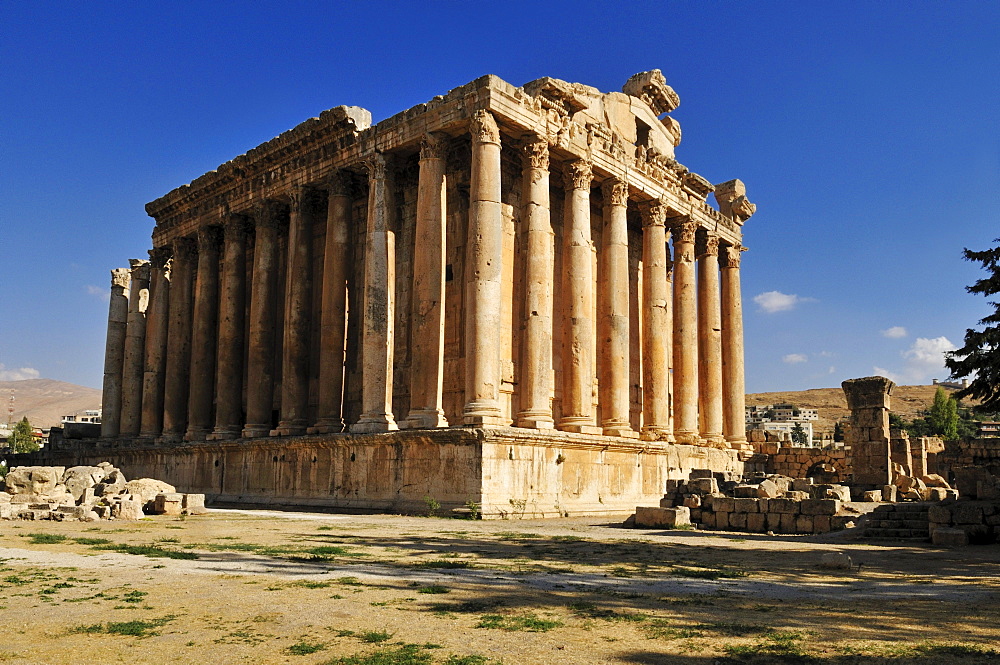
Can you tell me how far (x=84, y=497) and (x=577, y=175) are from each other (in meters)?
16.3

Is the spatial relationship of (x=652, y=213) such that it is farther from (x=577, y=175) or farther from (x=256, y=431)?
(x=256, y=431)

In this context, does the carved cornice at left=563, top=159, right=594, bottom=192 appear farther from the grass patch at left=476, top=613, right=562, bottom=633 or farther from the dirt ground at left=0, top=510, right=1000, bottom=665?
the grass patch at left=476, top=613, right=562, bottom=633

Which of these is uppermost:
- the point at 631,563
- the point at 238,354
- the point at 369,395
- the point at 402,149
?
the point at 402,149

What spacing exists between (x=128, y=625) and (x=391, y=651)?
2272mm

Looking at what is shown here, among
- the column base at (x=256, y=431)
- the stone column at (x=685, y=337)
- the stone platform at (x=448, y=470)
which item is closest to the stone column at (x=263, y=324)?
the column base at (x=256, y=431)

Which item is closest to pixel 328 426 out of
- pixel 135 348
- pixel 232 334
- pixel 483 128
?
pixel 232 334

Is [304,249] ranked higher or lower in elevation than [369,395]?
higher

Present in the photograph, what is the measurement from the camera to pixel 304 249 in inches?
1132

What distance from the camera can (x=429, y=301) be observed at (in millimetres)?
22859

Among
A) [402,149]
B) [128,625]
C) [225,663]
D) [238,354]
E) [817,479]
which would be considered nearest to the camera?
[225,663]

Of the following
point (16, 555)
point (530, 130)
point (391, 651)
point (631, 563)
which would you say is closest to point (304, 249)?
point (530, 130)

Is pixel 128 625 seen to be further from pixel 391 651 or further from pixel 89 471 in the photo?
pixel 89 471

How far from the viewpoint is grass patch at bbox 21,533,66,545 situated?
13453mm

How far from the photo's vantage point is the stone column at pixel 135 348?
37.5 metres
